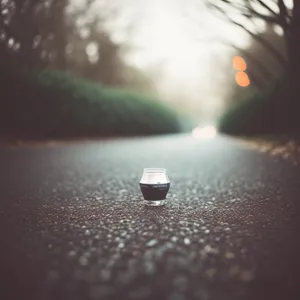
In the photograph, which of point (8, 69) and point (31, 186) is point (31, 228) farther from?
point (8, 69)

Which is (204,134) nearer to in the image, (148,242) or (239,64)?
(239,64)

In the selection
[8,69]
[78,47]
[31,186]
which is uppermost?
[78,47]

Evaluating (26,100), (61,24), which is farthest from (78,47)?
(26,100)

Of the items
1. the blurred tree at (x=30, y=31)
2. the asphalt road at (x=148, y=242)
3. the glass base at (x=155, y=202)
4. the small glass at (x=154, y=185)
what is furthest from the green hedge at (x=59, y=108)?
the small glass at (x=154, y=185)

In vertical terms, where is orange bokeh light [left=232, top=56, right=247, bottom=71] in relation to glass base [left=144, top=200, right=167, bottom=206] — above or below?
above

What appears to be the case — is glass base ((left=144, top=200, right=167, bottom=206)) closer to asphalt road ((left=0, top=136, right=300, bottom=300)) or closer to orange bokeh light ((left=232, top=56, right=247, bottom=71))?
asphalt road ((left=0, top=136, right=300, bottom=300))

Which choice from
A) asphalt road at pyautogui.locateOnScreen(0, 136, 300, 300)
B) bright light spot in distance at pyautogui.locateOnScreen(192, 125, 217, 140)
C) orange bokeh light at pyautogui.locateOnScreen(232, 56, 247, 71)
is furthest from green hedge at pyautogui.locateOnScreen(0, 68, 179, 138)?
asphalt road at pyautogui.locateOnScreen(0, 136, 300, 300)
